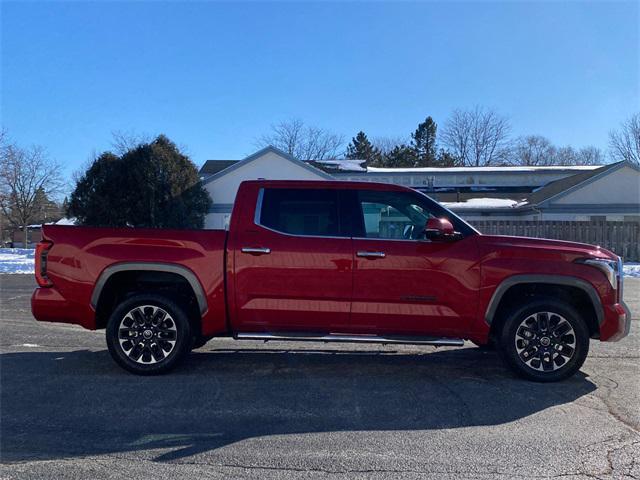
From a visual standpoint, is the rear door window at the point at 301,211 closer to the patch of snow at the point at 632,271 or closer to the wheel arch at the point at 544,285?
the wheel arch at the point at 544,285

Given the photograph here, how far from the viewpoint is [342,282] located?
5453 millimetres

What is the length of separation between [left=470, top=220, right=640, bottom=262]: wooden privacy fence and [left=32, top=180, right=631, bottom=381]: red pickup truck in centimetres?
1685

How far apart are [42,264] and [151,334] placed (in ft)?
4.50

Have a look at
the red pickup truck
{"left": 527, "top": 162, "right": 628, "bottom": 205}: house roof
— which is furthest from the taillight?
{"left": 527, "top": 162, "right": 628, "bottom": 205}: house roof

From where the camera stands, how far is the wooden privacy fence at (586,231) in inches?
866

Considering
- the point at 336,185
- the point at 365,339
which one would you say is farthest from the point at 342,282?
the point at 336,185

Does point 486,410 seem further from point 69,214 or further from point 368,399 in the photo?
point 69,214

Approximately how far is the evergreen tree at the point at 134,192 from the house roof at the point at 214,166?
1235 cm

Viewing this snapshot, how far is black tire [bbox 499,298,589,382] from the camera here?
5.46 metres

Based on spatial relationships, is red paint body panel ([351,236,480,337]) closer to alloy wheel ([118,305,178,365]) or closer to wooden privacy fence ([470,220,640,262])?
alloy wheel ([118,305,178,365])

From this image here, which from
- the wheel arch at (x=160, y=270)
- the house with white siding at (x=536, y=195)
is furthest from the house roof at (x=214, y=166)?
the wheel arch at (x=160, y=270)

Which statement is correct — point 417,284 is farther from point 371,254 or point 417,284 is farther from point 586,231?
point 586,231

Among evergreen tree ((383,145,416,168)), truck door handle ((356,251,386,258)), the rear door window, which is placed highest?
evergreen tree ((383,145,416,168))

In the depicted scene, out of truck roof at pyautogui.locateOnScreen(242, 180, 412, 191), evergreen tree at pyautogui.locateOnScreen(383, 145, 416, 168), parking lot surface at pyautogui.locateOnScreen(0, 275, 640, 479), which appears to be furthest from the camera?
evergreen tree at pyautogui.locateOnScreen(383, 145, 416, 168)
